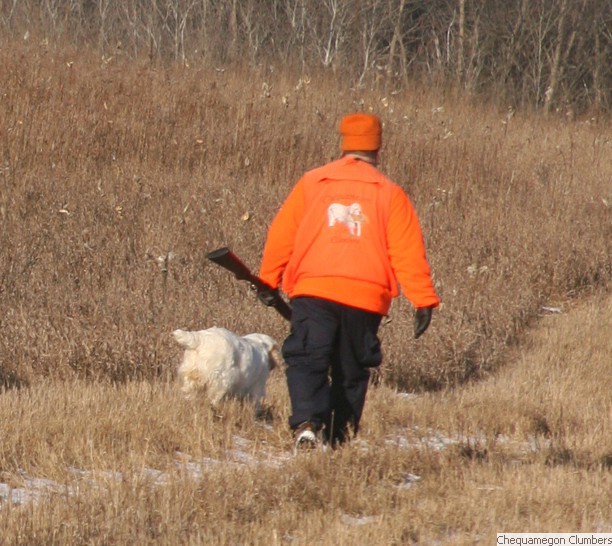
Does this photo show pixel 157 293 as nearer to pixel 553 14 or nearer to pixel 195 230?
pixel 195 230

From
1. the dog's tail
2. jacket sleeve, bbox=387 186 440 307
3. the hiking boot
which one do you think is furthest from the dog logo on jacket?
the dog's tail

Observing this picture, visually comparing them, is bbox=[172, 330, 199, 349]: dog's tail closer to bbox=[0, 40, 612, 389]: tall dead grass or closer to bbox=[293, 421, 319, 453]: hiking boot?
bbox=[293, 421, 319, 453]: hiking boot

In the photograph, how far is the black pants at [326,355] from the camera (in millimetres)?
5570

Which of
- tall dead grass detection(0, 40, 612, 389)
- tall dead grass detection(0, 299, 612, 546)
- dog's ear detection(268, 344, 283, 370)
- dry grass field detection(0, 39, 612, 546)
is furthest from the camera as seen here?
tall dead grass detection(0, 40, 612, 389)

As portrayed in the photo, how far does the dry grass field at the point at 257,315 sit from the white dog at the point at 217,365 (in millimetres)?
108

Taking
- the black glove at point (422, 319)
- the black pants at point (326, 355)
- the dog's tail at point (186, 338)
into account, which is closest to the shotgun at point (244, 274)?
the black pants at point (326, 355)

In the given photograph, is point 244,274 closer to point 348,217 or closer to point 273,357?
point 348,217

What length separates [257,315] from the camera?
358 inches

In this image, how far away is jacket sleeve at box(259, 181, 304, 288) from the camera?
5.71 metres

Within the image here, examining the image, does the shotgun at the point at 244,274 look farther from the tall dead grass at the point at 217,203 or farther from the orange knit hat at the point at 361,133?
the tall dead grass at the point at 217,203

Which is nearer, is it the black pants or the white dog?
the black pants

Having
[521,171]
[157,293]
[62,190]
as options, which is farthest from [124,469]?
[521,171]

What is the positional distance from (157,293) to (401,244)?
4242mm

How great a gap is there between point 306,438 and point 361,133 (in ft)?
4.68
